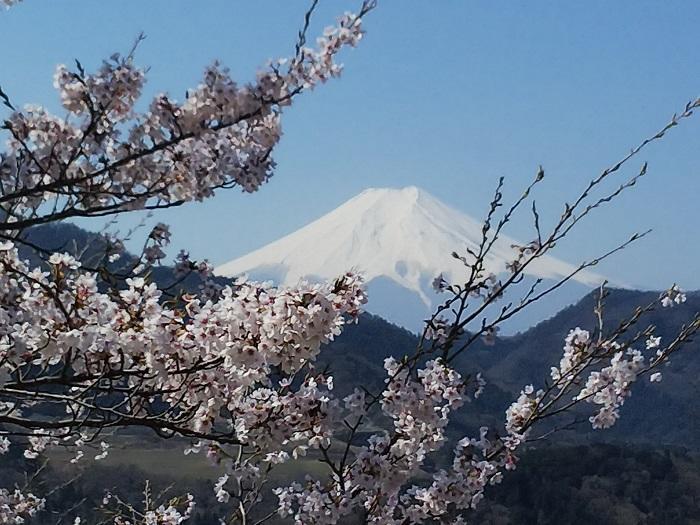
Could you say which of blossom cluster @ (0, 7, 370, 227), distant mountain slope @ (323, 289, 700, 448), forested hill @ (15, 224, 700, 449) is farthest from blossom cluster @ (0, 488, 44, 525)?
distant mountain slope @ (323, 289, 700, 448)

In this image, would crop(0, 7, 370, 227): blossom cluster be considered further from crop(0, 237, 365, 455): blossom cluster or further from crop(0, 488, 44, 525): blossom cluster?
crop(0, 488, 44, 525): blossom cluster

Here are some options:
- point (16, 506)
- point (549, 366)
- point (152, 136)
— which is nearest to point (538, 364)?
point (549, 366)

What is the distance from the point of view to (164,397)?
13.8 ft

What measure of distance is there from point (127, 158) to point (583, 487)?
55.0 meters

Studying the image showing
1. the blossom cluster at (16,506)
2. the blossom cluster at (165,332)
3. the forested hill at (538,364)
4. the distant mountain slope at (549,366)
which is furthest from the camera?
the distant mountain slope at (549,366)

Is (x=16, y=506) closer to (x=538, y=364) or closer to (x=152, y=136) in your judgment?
(x=152, y=136)

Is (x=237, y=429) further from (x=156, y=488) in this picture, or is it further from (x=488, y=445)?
(x=156, y=488)

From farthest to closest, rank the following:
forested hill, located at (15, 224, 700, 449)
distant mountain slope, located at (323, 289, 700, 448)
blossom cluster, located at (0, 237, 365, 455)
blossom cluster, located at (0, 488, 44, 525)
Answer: distant mountain slope, located at (323, 289, 700, 448) → forested hill, located at (15, 224, 700, 449) → blossom cluster, located at (0, 488, 44, 525) → blossom cluster, located at (0, 237, 365, 455)

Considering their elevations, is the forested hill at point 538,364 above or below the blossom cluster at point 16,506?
above

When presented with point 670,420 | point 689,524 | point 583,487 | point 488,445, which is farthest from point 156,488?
point 670,420

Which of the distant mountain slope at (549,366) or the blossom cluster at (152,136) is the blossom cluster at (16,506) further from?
the distant mountain slope at (549,366)

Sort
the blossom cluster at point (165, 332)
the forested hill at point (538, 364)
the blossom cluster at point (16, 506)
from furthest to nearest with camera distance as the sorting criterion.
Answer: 1. the forested hill at point (538, 364)
2. the blossom cluster at point (16, 506)
3. the blossom cluster at point (165, 332)

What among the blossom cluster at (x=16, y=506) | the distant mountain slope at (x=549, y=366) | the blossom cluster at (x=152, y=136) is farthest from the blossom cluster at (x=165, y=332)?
the distant mountain slope at (x=549, y=366)

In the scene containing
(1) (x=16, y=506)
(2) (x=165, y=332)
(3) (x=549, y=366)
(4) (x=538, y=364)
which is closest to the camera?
(2) (x=165, y=332)
